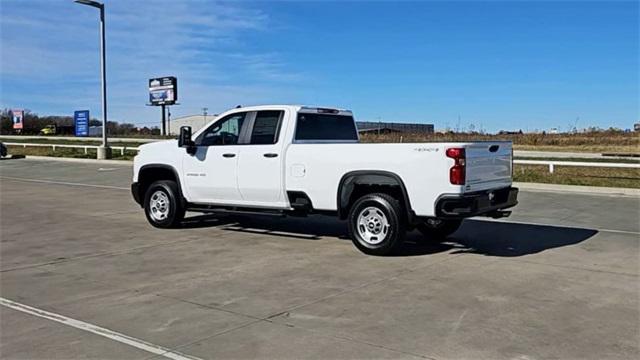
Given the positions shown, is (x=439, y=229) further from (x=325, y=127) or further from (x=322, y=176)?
(x=325, y=127)

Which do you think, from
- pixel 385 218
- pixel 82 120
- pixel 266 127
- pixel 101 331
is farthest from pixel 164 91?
pixel 101 331

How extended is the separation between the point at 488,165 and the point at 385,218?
5.05ft

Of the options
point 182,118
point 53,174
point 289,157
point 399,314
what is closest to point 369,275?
point 399,314

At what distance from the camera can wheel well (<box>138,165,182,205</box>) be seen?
35.6ft

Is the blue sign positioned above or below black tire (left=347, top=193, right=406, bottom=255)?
above

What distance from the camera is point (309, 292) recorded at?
6.54 metres

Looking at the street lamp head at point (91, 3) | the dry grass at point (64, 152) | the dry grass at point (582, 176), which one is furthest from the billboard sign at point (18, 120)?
the dry grass at point (582, 176)

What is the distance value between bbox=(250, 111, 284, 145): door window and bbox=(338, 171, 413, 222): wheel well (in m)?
1.50

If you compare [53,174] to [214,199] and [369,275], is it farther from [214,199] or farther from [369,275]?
[369,275]

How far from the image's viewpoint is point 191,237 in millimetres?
10055

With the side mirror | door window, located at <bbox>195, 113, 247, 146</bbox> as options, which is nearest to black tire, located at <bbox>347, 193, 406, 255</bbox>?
door window, located at <bbox>195, 113, 247, 146</bbox>

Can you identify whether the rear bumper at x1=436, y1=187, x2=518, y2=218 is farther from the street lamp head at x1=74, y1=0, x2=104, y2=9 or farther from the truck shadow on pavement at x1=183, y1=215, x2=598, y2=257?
the street lamp head at x1=74, y1=0, x2=104, y2=9

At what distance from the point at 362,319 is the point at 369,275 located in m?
1.75

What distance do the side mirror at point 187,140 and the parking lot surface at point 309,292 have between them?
141 cm
